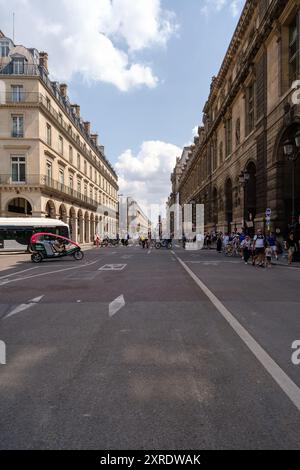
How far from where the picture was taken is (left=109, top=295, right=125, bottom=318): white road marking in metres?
6.34

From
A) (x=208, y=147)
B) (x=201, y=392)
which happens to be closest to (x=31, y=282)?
(x=201, y=392)

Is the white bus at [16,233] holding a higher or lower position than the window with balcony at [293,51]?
lower

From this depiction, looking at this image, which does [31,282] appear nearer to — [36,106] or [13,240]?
[13,240]

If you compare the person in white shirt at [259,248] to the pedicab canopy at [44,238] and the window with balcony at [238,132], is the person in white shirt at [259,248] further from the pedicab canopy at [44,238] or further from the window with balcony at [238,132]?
the window with balcony at [238,132]

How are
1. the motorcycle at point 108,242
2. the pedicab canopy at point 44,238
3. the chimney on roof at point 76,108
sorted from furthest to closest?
the chimney on roof at point 76,108, the motorcycle at point 108,242, the pedicab canopy at point 44,238

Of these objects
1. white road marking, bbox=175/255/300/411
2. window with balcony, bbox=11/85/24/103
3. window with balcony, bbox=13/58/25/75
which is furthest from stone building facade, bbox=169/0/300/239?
window with balcony, bbox=13/58/25/75

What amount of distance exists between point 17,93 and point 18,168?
7634 mm

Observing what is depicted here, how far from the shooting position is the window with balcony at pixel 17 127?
3372 cm

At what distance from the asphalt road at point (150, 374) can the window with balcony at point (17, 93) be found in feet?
106

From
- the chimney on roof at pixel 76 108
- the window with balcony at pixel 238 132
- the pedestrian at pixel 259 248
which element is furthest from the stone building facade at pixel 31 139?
the pedestrian at pixel 259 248

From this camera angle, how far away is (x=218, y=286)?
9258mm

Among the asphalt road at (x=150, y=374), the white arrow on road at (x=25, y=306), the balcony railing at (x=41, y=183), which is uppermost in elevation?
the balcony railing at (x=41, y=183)

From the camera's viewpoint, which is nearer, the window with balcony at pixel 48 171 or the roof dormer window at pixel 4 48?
the window with balcony at pixel 48 171
